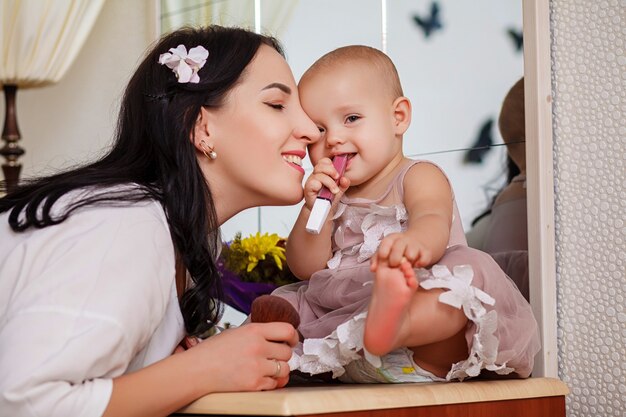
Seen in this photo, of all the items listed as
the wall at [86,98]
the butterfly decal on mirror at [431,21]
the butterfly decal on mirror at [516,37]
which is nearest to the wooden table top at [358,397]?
the butterfly decal on mirror at [516,37]

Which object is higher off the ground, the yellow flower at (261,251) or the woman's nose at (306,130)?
the woman's nose at (306,130)

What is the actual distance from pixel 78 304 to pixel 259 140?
0.41 metres

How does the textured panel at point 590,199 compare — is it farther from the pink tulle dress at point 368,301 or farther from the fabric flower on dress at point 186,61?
the fabric flower on dress at point 186,61

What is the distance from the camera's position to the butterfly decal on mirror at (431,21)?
1741 millimetres

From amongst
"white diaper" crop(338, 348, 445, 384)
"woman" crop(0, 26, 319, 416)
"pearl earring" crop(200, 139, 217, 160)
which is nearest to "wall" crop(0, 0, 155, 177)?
"woman" crop(0, 26, 319, 416)

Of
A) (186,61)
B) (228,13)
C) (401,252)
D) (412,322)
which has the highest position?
(228,13)

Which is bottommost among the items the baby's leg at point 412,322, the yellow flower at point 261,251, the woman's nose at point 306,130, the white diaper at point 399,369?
the white diaper at point 399,369

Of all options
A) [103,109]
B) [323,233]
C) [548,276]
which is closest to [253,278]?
[323,233]

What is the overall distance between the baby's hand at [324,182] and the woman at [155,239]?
0.05 meters

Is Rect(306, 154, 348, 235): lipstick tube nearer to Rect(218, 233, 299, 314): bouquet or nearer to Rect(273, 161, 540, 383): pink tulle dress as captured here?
Rect(273, 161, 540, 383): pink tulle dress

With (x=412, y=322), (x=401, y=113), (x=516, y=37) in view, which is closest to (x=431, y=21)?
(x=516, y=37)

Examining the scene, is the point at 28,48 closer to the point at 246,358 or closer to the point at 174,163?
the point at 174,163

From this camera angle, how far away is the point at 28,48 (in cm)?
247

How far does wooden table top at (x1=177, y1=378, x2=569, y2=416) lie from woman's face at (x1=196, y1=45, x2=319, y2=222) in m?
0.37
